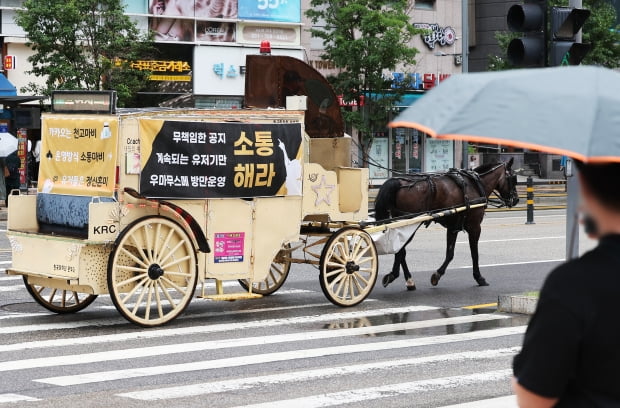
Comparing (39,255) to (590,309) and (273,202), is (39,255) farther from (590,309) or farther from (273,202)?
(590,309)

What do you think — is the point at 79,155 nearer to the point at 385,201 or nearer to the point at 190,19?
the point at 385,201

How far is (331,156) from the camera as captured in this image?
13.2 m

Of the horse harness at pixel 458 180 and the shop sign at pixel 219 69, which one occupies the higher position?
the shop sign at pixel 219 69

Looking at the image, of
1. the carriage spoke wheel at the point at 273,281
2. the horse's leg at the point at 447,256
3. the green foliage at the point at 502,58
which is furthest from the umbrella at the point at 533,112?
the green foliage at the point at 502,58

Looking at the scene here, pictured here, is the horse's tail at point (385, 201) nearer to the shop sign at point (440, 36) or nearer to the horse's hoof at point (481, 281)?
the horse's hoof at point (481, 281)

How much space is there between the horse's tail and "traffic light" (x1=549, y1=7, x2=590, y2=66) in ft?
11.5

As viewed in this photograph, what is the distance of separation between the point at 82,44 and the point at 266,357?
2417 cm

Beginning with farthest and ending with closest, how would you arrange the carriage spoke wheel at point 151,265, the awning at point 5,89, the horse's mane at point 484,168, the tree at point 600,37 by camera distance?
the tree at point 600,37, the awning at point 5,89, the horse's mane at point 484,168, the carriage spoke wheel at point 151,265

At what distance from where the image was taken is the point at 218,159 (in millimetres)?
11250

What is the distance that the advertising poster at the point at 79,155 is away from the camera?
10.8 m

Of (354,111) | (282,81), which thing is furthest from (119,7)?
(282,81)

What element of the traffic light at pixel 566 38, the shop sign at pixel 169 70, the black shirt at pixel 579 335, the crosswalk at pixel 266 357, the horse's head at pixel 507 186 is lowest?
the crosswalk at pixel 266 357

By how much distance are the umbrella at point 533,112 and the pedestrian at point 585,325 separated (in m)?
0.10

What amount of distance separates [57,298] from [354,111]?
2707cm
